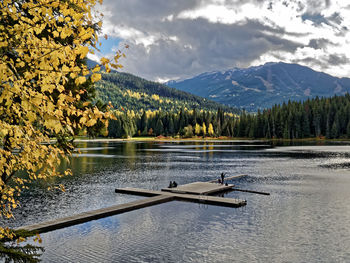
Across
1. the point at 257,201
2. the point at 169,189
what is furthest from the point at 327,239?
the point at 169,189

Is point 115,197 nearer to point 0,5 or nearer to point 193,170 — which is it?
Answer: point 193,170

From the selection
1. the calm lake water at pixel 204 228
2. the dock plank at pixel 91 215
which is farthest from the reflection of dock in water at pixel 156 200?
the calm lake water at pixel 204 228

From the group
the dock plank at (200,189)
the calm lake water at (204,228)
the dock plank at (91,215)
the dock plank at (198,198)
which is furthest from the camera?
the dock plank at (200,189)

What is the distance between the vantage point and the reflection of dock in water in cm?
2216

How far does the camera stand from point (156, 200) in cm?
3092

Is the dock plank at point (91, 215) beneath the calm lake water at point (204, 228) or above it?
above

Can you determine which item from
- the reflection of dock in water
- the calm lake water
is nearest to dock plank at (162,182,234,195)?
the reflection of dock in water

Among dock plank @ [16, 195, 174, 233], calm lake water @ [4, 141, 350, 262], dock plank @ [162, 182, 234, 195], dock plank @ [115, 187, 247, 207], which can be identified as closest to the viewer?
calm lake water @ [4, 141, 350, 262]

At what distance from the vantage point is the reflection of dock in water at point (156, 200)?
872 inches

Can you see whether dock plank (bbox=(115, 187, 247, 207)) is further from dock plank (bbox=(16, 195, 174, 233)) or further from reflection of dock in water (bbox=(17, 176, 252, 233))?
dock plank (bbox=(16, 195, 174, 233))

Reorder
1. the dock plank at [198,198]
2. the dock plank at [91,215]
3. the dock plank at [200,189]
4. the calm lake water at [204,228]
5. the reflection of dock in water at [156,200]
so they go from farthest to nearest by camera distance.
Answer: the dock plank at [200,189]
the dock plank at [198,198]
the reflection of dock in water at [156,200]
the dock plank at [91,215]
the calm lake water at [204,228]

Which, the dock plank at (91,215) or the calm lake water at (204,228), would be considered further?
the dock plank at (91,215)

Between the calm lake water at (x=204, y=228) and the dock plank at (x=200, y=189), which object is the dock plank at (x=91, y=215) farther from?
the dock plank at (x=200, y=189)

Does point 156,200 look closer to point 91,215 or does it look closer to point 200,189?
point 200,189
